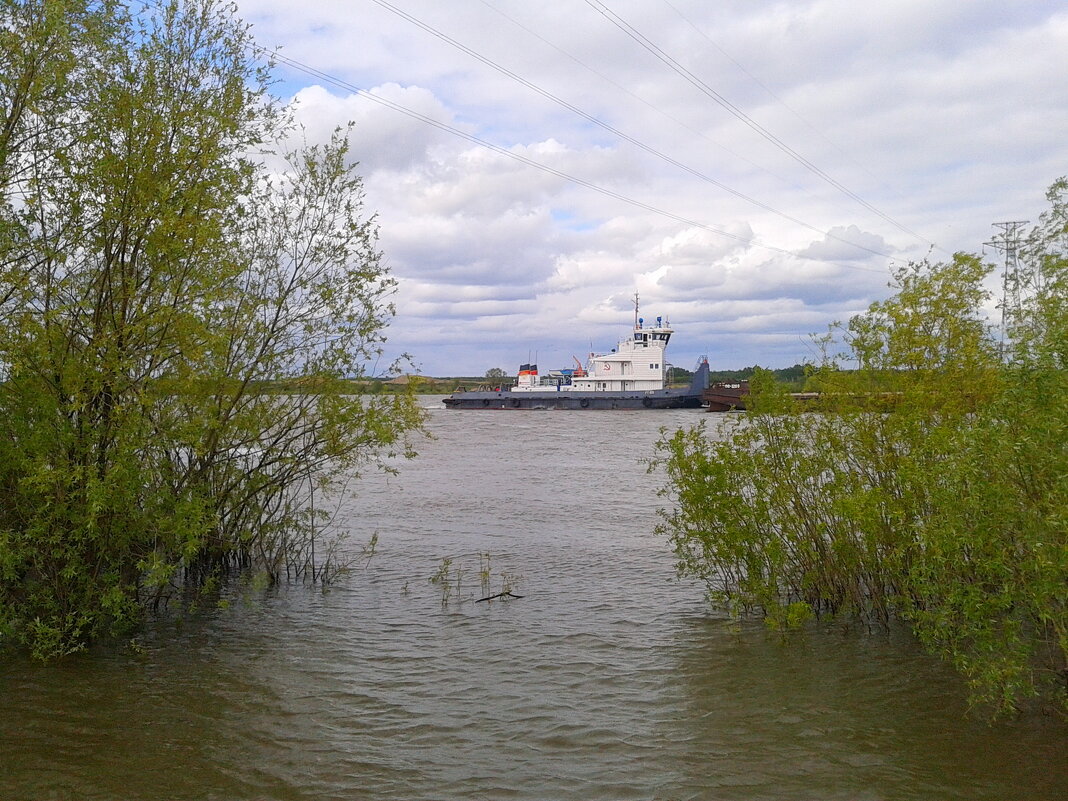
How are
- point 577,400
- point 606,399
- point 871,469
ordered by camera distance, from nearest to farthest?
point 871,469, point 606,399, point 577,400

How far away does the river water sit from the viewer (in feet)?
20.5

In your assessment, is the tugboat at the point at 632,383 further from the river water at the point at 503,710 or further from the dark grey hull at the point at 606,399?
the river water at the point at 503,710

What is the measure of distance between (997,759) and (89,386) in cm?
858

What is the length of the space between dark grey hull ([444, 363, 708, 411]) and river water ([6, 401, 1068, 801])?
59.8 metres

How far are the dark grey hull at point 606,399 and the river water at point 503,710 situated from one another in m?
59.8

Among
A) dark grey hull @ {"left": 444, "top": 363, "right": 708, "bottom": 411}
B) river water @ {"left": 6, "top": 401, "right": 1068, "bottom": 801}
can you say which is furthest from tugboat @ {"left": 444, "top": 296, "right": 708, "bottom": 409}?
river water @ {"left": 6, "top": 401, "right": 1068, "bottom": 801}

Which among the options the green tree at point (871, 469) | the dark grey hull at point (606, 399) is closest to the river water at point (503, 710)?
the green tree at point (871, 469)

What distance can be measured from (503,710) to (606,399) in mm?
66236

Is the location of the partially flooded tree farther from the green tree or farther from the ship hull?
the ship hull

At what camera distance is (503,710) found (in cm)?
774

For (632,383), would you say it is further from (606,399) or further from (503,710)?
(503,710)

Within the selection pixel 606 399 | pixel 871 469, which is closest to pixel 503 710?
pixel 871 469

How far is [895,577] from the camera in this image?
9156 mm

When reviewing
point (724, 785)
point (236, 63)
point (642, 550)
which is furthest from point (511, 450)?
point (724, 785)
